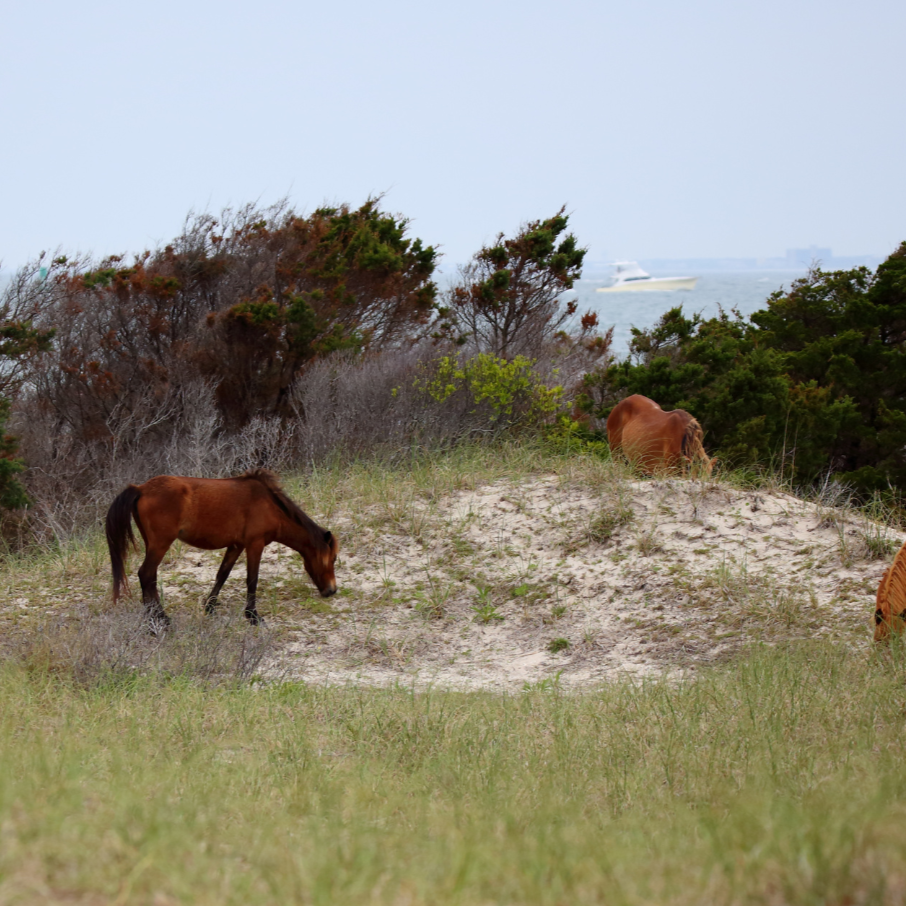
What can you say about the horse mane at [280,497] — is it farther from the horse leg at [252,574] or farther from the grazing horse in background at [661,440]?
the grazing horse in background at [661,440]

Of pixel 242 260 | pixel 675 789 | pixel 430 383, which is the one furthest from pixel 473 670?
pixel 242 260

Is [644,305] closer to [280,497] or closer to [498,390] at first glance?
[498,390]

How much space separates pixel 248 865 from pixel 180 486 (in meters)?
5.41

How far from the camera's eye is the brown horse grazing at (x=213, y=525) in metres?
7.50

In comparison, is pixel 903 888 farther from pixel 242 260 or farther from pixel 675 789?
pixel 242 260

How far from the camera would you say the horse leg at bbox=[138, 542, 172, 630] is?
761 cm

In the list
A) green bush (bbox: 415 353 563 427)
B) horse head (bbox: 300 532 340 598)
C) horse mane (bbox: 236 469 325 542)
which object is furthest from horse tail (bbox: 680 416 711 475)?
horse mane (bbox: 236 469 325 542)

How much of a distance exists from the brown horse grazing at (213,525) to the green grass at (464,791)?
1.45 meters

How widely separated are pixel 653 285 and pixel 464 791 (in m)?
160

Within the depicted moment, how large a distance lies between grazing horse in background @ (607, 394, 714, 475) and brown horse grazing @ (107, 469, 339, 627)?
4118 millimetres

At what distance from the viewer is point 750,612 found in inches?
313

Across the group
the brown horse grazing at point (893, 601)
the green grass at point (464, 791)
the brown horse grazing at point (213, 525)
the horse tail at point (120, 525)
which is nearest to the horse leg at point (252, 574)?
the brown horse grazing at point (213, 525)

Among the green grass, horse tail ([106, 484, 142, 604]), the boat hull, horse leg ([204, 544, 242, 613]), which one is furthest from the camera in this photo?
the boat hull

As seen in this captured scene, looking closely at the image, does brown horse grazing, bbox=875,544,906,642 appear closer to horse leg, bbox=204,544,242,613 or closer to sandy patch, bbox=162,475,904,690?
sandy patch, bbox=162,475,904,690
